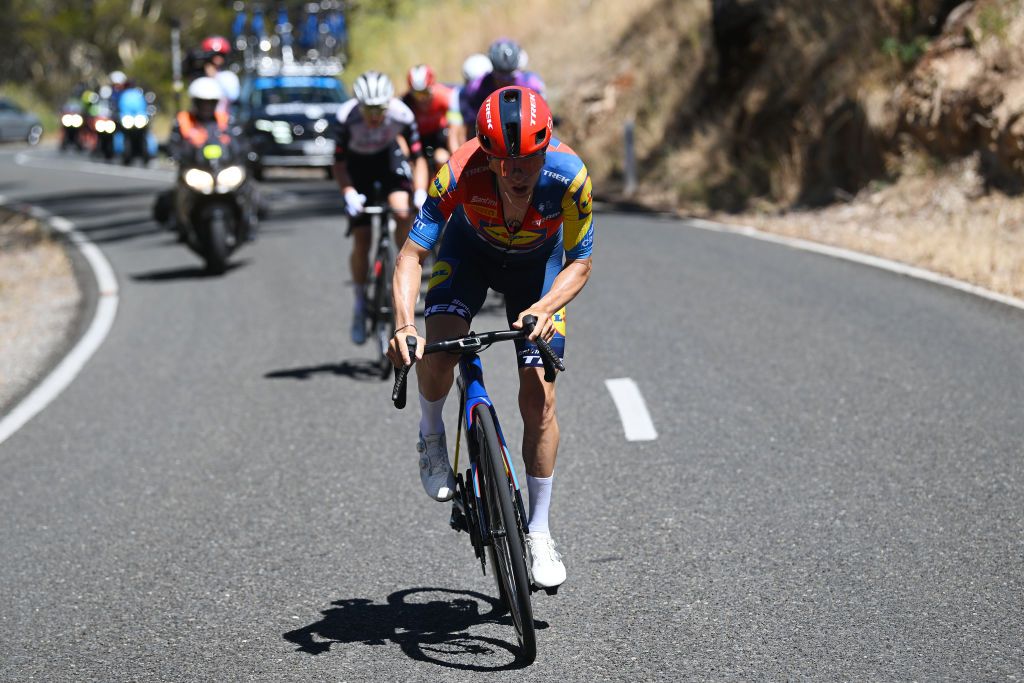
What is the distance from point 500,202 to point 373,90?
476 centimetres

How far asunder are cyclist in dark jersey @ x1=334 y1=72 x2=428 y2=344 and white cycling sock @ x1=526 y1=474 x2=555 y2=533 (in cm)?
490

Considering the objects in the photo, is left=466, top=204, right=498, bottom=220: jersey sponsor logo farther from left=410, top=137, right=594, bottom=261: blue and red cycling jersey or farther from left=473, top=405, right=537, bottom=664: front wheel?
left=473, top=405, right=537, bottom=664: front wheel

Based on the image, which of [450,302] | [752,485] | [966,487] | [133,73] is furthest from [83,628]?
[133,73]

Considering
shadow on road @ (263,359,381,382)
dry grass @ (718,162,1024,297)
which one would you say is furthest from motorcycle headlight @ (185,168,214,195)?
dry grass @ (718,162,1024,297)

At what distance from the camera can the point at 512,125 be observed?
475cm

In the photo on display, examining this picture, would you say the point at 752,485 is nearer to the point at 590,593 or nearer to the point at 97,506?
the point at 590,593

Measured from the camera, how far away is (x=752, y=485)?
22.6 feet

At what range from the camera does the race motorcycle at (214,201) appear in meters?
14.7

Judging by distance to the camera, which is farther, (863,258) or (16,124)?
(16,124)

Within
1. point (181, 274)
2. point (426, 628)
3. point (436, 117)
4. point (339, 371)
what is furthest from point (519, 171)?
point (181, 274)

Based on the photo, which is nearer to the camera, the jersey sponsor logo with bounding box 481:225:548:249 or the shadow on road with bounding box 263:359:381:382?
the jersey sponsor logo with bounding box 481:225:548:249

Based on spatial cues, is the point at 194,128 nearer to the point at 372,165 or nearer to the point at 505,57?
the point at 372,165

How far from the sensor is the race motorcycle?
14672 mm

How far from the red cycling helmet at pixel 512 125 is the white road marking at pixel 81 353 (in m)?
4.89
